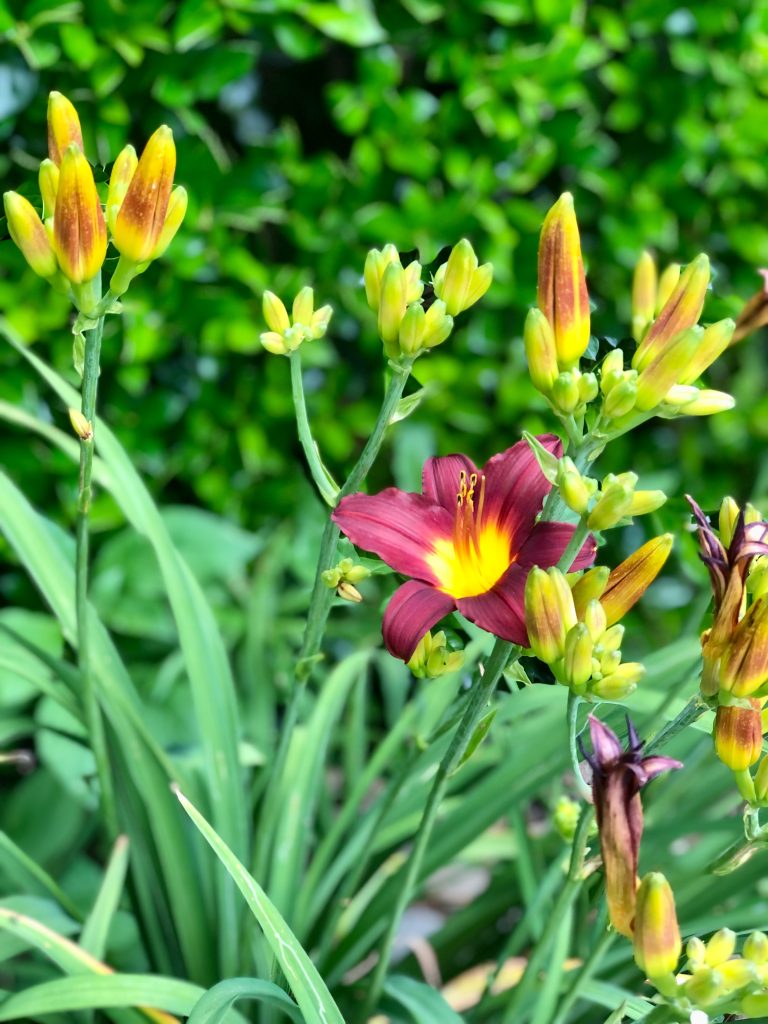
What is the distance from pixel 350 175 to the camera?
1290 millimetres

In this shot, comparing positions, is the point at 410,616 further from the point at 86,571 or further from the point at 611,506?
the point at 86,571

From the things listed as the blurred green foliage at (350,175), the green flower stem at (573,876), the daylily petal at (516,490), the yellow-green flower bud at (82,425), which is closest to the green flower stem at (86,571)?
the yellow-green flower bud at (82,425)

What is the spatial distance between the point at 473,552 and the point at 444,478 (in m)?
0.05

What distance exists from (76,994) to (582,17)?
128 centimetres

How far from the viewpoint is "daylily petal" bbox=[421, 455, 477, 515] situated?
52 cm

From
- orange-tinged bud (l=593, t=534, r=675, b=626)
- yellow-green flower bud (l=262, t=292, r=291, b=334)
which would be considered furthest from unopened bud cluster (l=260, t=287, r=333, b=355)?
orange-tinged bud (l=593, t=534, r=675, b=626)

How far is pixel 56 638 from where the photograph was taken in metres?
1.17

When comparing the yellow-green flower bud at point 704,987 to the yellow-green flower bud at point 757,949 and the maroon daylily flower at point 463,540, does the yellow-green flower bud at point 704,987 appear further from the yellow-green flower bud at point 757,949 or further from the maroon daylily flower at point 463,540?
the maroon daylily flower at point 463,540

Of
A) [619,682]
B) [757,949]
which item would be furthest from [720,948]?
[619,682]

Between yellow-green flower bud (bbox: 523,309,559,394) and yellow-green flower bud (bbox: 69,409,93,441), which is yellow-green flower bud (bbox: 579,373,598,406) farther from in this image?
yellow-green flower bud (bbox: 69,409,93,441)

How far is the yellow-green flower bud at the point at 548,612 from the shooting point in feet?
1.38

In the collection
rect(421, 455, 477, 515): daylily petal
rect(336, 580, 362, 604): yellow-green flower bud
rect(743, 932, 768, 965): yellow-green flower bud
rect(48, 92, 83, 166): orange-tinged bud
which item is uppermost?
rect(48, 92, 83, 166): orange-tinged bud

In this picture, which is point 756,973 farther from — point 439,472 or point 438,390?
point 438,390

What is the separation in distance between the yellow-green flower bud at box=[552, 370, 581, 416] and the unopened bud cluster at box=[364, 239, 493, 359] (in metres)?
0.07
